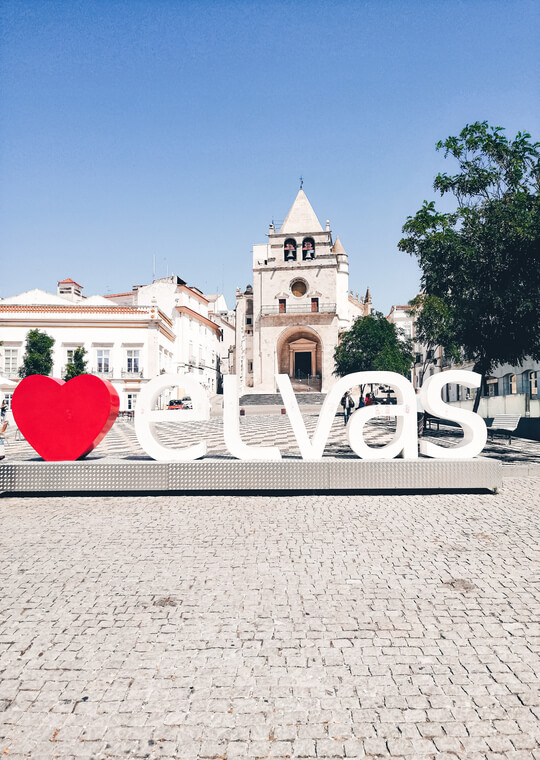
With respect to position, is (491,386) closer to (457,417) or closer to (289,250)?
(289,250)

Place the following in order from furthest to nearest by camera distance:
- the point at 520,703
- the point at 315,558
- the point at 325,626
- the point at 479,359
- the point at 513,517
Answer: the point at 479,359 < the point at 513,517 < the point at 315,558 < the point at 325,626 < the point at 520,703

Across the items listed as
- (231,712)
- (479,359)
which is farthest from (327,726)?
(479,359)

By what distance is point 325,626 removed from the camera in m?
4.40

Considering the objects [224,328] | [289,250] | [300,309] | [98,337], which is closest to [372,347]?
[300,309]

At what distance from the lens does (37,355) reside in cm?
4544

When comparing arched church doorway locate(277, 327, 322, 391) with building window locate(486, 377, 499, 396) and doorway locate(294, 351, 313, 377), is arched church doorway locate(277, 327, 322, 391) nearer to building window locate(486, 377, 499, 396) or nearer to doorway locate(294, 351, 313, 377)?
doorway locate(294, 351, 313, 377)

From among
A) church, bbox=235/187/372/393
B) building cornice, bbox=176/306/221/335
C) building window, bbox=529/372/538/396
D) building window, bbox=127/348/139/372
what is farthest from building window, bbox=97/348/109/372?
building window, bbox=529/372/538/396

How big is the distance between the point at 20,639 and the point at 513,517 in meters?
6.64

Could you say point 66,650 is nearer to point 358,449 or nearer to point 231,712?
point 231,712

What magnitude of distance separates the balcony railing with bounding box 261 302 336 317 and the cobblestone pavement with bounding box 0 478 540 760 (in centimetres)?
5348

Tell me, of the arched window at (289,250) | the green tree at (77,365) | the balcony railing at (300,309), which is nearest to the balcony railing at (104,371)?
the green tree at (77,365)

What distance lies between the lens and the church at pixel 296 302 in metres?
59.3

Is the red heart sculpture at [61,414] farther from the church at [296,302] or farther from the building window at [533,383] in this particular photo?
the church at [296,302]

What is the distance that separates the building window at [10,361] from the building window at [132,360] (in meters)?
9.63
